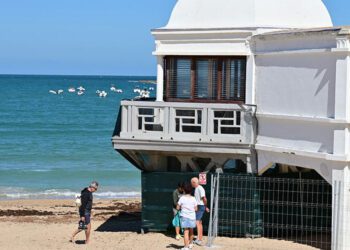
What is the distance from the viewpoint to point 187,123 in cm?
2069

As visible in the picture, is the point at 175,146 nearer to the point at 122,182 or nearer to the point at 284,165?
the point at 284,165

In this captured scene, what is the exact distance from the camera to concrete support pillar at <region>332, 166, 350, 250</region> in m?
18.3

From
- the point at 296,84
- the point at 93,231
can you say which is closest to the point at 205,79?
the point at 296,84

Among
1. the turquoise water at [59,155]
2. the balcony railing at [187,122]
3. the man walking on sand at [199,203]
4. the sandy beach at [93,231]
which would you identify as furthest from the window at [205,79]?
the turquoise water at [59,155]

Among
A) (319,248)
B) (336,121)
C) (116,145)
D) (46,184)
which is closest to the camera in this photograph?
(336,121)

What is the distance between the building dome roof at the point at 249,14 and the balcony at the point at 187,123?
78.0 inches

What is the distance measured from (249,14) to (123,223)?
749cm

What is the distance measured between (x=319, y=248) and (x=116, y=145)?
16.7ft

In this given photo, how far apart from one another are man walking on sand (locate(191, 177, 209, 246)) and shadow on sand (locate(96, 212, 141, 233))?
265cm

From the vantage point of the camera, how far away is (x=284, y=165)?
2106 centimetres

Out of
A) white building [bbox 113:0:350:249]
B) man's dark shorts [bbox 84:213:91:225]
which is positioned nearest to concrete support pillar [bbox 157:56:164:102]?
white building [bbox 113:0:350:249]

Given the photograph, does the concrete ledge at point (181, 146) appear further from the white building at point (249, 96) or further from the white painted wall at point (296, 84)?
the white painted wall at point (296, 84)

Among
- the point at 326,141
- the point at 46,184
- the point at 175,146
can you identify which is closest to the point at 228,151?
the point at 175,146

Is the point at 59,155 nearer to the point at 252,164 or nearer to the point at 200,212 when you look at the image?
the point at 252,164
